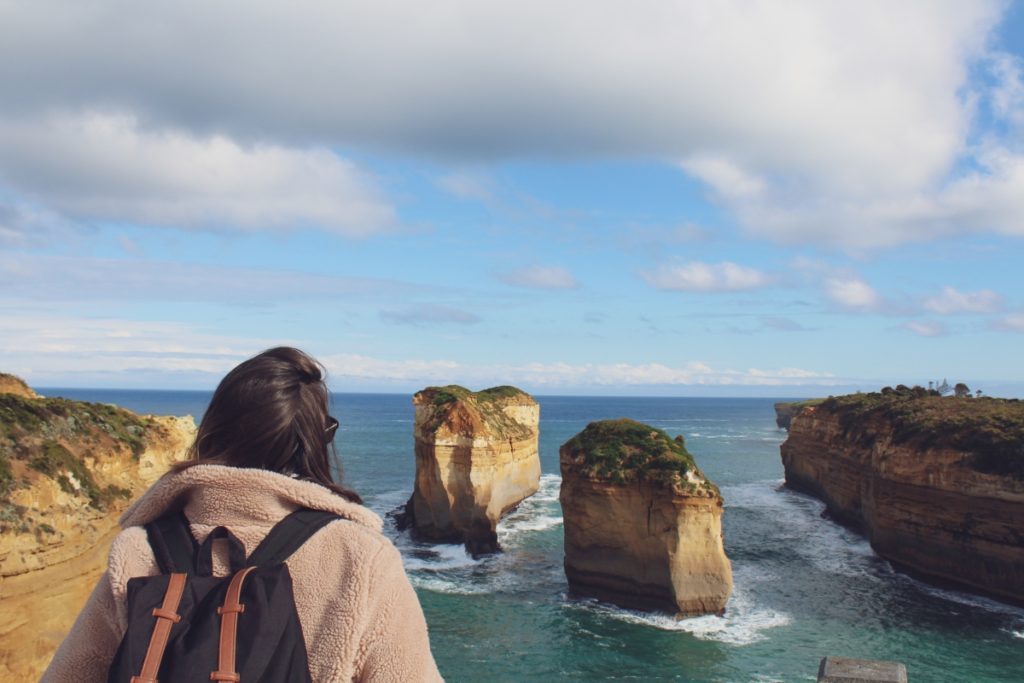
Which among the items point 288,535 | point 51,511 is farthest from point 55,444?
point 288,535

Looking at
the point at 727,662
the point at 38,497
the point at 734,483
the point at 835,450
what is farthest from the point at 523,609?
the point at 734,483

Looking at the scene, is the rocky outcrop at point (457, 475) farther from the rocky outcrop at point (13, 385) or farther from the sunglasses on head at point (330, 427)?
the sunglasses on head at point (330, 427)

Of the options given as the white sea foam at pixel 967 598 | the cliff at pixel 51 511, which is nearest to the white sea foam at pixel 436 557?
the cliff at pixel 51 511

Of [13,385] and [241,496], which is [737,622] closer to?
[241,496]

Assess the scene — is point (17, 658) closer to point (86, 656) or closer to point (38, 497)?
point (38, 497)

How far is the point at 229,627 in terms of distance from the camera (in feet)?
6.92

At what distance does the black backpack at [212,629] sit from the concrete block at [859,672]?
1170 cm

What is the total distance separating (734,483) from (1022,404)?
Answer: 28414 mm

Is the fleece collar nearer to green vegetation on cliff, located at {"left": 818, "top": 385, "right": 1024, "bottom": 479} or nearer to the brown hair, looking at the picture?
the brown hair

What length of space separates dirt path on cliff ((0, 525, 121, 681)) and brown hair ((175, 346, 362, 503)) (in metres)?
15.8

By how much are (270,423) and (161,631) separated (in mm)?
757

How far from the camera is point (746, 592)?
101ft

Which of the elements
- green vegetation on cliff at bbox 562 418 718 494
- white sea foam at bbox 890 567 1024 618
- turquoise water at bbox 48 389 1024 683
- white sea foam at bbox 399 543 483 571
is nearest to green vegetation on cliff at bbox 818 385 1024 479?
white sea foam at bbox 890 567 1024 618

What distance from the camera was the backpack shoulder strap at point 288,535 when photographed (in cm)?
230
